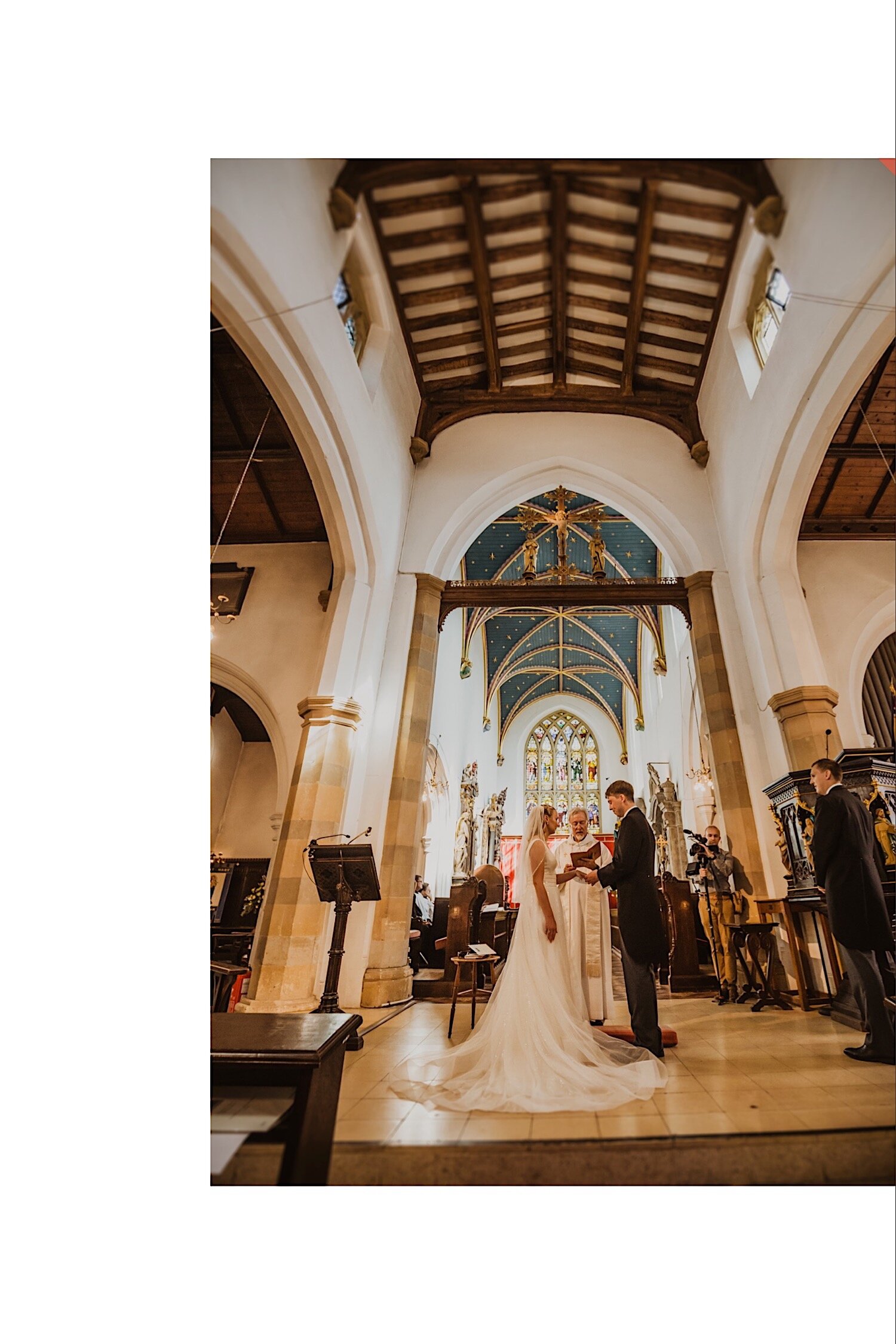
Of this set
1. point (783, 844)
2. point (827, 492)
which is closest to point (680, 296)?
point (783, 844)

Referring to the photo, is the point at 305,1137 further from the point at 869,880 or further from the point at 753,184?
the point at 753,184

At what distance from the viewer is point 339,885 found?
3422 mm

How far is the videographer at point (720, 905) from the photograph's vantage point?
19.0ft

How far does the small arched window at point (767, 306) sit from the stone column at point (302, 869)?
2.43m

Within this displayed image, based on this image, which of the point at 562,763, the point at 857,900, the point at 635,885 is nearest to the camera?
the point at 857,900

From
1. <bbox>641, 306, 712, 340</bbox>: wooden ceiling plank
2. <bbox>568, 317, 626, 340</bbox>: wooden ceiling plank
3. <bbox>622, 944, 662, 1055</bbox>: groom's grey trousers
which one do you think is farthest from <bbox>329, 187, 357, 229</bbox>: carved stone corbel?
<bbox>622, 944, 662, 1055</bbox>: groom's grey trousers

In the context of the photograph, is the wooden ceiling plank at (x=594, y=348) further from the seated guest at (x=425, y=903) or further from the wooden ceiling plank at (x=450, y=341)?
the seated guest at (x=425, y=903)

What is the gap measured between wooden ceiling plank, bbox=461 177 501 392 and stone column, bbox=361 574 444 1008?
3.50 m

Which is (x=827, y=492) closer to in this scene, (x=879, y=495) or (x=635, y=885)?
(x=879, y=495)

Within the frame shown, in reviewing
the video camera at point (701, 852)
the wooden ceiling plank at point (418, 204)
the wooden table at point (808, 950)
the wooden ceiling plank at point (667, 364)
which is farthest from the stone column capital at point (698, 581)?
the wooden ceiling plank at point (418, 204)

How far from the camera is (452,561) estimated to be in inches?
283

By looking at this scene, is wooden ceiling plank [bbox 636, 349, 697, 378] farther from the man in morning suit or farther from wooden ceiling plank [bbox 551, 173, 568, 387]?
the man in morning suit

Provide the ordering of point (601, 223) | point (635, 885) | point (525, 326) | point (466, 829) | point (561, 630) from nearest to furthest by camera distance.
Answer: point (601, 223) < point (525, 326) < point (635, 885) < point (466, 829) < point (561, 630)

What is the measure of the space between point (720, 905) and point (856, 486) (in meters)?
4.88
